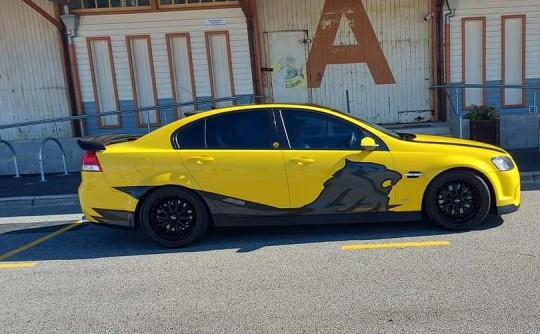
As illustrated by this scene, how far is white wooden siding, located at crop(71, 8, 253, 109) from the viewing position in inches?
405

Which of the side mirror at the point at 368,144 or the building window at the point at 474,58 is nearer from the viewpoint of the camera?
the side mirror at the point at 368,144

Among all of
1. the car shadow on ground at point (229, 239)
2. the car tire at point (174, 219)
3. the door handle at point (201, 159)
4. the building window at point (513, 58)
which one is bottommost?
the car shadow on ground at point (229, 239)

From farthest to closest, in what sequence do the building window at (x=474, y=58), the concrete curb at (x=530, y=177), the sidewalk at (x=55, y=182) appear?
the building window at (x=474, y=58), the sidewalk at (x=55, y=182), the concrete curb at (x=530, y=177)

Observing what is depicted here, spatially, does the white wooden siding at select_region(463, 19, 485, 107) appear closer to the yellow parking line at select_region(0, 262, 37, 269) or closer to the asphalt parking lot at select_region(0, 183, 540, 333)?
the asphalt parking lot at select_region(0, 183, 540, 333)

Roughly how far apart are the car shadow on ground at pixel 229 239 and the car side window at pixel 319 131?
3.35 feet

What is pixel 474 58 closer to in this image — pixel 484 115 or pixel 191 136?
pixel 484 115

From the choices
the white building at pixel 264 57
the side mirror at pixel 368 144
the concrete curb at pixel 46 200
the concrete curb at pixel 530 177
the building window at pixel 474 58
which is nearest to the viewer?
the side mirror at pixel 368 144

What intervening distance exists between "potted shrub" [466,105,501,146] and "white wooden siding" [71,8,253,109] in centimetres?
495

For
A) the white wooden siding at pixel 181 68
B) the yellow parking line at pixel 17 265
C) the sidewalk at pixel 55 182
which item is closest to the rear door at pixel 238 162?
the yellow parking line at pixel 17 265

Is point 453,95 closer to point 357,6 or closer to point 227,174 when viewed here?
point 357,6

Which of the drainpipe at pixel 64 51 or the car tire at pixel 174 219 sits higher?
the drainpipe at pixel 64 51

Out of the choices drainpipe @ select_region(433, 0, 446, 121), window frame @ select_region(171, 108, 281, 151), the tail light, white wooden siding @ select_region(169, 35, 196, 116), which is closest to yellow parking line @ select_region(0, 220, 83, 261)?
the tail light

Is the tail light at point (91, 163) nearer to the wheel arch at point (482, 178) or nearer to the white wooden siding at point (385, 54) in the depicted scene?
the wheel arch at point (482, 178)

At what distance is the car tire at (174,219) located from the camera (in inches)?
193
